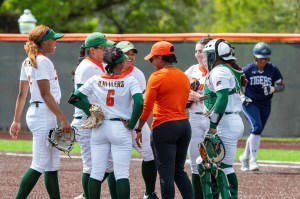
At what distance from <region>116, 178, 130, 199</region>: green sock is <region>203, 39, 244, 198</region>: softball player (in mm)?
1027

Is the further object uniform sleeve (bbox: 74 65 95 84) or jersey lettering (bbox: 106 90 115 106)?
uniform sleeve (bbox: 74 65 95 84)

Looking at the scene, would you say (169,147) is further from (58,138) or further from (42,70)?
(42,70)

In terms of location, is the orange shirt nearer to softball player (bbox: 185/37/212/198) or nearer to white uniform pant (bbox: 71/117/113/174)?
softball player (bbox: 185/37/212/198)

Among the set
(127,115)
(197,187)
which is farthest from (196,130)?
(127,115)

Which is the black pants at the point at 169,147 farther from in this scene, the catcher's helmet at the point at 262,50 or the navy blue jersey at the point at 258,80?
the navy blue jersey at the point at 258,80

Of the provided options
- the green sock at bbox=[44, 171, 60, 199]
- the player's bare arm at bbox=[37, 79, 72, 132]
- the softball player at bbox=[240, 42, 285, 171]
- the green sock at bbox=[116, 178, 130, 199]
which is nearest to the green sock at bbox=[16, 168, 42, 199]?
the green sock at bbox=[44, 171, 60, 199]

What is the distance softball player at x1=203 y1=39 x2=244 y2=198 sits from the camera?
9.26 m

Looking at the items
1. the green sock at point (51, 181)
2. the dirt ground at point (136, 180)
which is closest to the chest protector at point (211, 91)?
the green sock at point (51, 181)

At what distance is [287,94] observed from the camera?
62.6ft

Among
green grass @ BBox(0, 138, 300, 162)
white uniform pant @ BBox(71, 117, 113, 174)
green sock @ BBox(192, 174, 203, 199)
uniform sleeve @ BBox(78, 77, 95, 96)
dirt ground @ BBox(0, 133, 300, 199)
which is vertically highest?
uniform sleeve @ BBox(78, 77, 95, 96)

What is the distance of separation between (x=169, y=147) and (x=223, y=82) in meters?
0.87

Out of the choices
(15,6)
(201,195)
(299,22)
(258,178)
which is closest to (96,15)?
(15,6)

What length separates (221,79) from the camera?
364 inches

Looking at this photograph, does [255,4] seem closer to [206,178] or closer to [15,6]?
[15,6]
